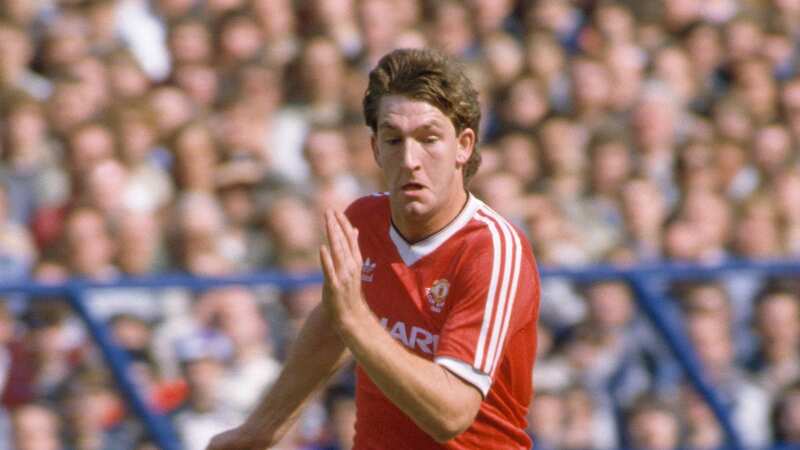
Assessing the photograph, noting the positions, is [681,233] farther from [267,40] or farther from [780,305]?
[267,40]

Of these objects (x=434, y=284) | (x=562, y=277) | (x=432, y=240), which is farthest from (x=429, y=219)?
(x=562, y=277)

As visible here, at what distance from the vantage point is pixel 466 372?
406 centimetres

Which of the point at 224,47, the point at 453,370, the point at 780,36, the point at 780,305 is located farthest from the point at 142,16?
the point at 453,370

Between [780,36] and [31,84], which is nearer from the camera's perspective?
[31,84]

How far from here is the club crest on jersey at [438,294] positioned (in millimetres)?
4289

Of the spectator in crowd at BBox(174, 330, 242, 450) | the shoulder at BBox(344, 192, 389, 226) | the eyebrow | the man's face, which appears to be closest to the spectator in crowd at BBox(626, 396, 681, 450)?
the spectator in crowd at BBox(174, 330, 242, 450)

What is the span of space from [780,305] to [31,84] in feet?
12.0

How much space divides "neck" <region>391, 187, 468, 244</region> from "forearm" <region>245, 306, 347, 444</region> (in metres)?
0.36

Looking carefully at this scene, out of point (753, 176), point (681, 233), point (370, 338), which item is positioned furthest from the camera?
point (753, 176)

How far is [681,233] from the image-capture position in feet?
27.8

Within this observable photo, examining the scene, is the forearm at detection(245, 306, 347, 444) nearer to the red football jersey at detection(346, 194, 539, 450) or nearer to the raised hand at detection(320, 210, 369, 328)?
the red football jersey at detection(346, 194, 539, 450)

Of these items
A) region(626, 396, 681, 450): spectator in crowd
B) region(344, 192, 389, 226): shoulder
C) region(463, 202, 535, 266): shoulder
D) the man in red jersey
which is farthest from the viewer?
region(626, 396, 681, 450): spectator in crowd

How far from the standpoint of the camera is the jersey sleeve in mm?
4082

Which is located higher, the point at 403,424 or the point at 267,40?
the point at 267,40
